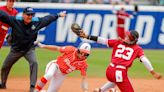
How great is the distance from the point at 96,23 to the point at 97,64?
6286mm

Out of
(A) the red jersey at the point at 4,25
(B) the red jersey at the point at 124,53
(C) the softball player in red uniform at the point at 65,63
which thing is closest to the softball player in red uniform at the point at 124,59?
(B) the red jersey at the point at 124,53

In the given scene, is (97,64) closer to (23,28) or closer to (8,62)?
(8,62)

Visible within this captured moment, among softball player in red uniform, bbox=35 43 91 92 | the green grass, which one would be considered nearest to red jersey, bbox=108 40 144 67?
softball player in red uniform, bbox=35 43 91 92

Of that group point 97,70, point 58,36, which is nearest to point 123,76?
point 97,70

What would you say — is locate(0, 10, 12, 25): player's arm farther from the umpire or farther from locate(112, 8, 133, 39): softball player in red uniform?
locate(112, 8, 133, 39): softball player in red uniform

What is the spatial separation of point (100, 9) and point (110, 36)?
4.38 feet

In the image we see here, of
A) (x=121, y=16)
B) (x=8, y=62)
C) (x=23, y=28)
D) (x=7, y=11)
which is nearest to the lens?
(x=23, y=28)

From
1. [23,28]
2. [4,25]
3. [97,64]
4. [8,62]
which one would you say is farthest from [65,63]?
[97,64]

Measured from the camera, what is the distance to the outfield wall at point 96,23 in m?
24.8

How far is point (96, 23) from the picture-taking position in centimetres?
2544

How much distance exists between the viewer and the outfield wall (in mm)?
24764

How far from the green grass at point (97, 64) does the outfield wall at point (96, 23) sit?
4.71 feet

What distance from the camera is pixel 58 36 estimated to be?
81.6ft

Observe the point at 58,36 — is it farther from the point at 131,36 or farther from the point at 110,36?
the point at 131,36
